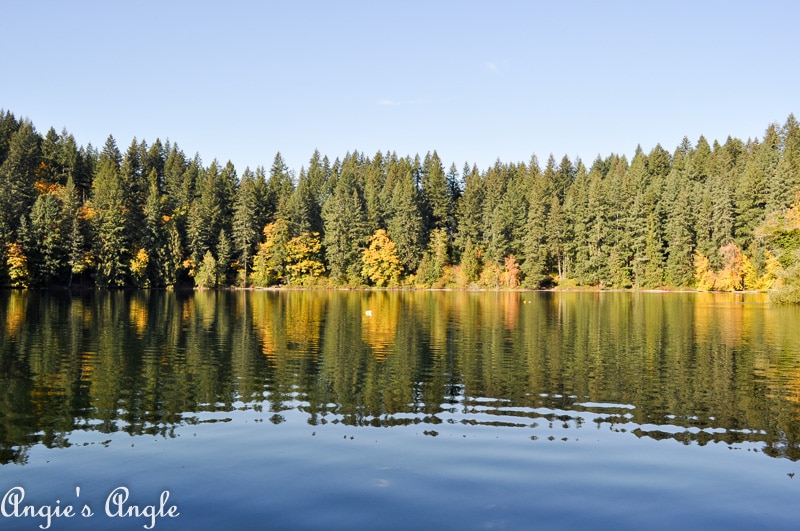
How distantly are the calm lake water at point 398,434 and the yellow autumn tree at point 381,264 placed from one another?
84.8 meters

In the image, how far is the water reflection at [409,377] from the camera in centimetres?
1796

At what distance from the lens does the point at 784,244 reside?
76.7m

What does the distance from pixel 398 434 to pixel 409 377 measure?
7.73 m

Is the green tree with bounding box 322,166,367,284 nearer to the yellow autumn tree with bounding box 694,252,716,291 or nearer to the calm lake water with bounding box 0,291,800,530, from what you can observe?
the yellow autumn tree with bounding box 694,252,716,291

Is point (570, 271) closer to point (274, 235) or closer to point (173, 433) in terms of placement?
point (274, 235)

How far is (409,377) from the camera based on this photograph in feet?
80.2

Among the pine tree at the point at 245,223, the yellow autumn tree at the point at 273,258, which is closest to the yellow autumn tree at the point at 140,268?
the pine tree at the point at 245,223

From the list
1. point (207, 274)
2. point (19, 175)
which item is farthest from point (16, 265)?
point (207, 274)

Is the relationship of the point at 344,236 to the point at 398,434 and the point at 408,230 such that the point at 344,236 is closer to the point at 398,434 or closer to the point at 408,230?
the point at 408,230

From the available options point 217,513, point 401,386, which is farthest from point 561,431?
point 217,513

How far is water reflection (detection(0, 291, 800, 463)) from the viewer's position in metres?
18.0

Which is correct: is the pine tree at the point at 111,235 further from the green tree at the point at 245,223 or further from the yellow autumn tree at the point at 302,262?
the yellow autumn tree at the point at 302,262

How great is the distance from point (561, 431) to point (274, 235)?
105709 mm

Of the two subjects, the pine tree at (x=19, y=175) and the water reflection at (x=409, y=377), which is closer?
the water reflection at (x=409, y=377)
